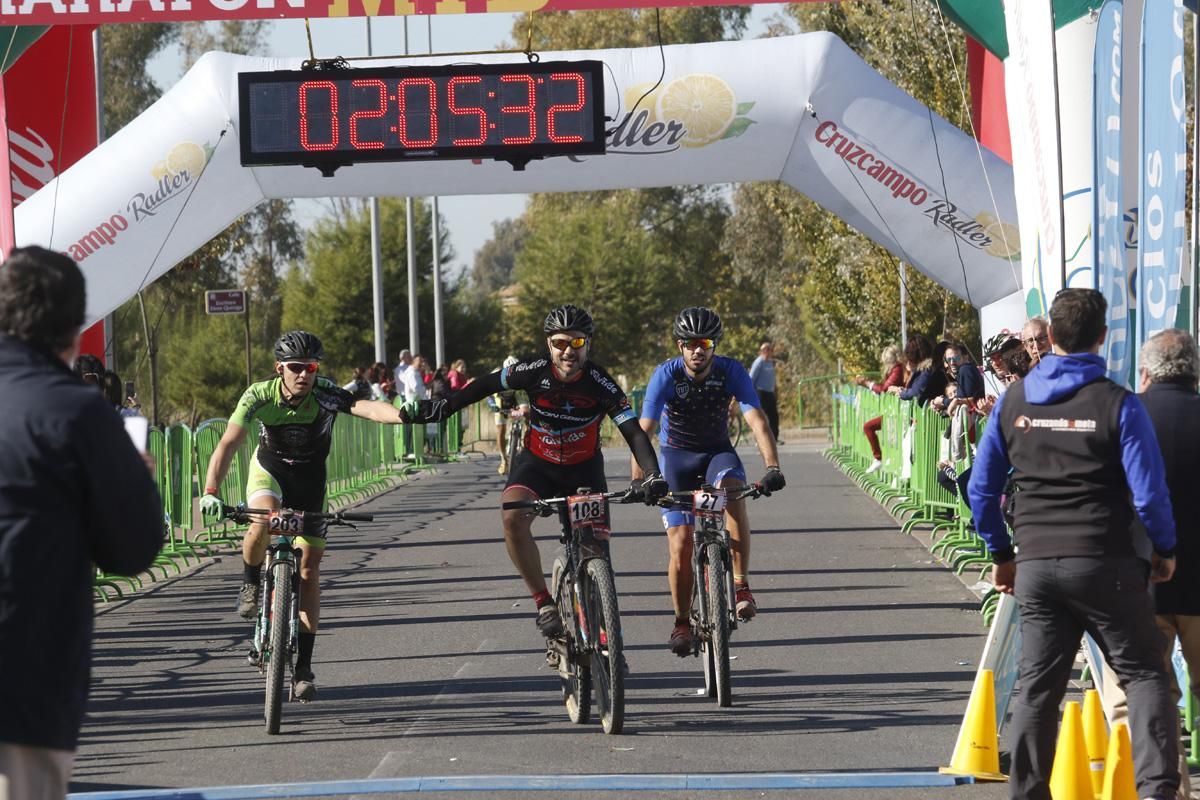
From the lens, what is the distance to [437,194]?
17094 millimetres

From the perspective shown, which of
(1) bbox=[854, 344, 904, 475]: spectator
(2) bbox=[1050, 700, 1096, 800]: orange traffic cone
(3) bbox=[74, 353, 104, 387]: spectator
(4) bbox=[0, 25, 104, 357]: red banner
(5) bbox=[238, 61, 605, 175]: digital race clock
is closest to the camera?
(2) bbox=[1050, 700, 1096, 800]: orange traffic cone

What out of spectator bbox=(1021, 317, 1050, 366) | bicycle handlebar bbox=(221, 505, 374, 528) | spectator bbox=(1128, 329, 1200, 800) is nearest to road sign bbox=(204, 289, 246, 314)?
bicycle handlebar bbox=(221, 505, 374, 528)

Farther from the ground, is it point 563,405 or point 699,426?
point 563,405

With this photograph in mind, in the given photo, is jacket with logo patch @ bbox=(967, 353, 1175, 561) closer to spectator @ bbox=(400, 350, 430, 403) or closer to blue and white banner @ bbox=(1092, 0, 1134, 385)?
blue and white banner @ bbox=(1092, 0, 1134, 385)

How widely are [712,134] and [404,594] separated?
5005 mm

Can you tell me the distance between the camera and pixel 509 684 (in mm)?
9750

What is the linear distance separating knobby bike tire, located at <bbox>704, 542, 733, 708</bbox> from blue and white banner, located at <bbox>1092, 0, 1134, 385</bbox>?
2.06m

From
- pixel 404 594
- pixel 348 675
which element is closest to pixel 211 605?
pixel 404 594

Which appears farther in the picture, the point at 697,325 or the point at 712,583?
the point at 697,325

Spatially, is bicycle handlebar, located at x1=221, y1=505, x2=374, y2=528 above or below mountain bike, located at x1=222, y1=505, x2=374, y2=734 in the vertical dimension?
above

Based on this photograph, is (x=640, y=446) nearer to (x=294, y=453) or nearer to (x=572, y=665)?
(x=572, y=665)

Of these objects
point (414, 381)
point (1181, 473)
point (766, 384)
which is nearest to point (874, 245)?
point (766, 384)

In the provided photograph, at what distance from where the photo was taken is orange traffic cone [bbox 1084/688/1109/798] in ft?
21.2

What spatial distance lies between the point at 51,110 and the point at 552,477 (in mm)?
7542
